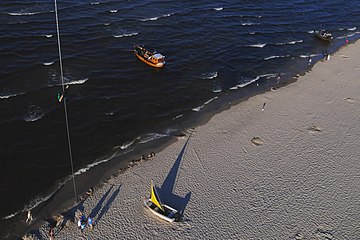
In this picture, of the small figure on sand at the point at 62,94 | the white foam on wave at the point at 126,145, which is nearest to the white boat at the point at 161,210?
the white foam on wave at the point at 126,145

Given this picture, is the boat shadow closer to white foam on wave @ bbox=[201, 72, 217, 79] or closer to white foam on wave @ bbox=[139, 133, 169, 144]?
white foam on wave @ bbox=[139, 133, 169, 144]

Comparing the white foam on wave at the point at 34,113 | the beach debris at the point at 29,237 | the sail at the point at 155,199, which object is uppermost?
the white foam on wave at the point at 34,113

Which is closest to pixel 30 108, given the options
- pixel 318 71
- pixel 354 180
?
pixel 354 180

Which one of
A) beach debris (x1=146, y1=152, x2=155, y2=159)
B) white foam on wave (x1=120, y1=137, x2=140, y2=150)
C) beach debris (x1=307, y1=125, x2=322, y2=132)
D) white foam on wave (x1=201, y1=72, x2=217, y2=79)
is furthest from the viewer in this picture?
white foam on wave (x1=201, y1=72, x2=217, y2=79)

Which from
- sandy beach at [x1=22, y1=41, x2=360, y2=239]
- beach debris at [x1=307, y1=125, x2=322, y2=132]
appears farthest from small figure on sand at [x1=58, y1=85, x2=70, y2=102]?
beach debris at [x1=307, y1=125, x2=322, y2=132]

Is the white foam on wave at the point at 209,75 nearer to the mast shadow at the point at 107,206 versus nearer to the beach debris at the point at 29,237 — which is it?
the mast shadow at the point at 107,206
